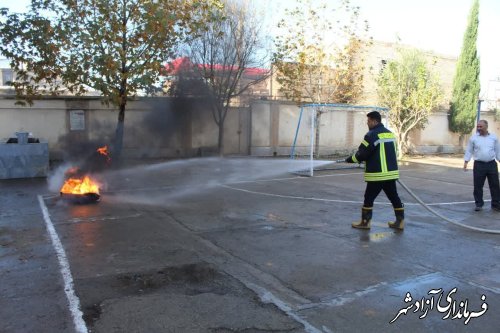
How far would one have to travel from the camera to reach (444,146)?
82.1ft

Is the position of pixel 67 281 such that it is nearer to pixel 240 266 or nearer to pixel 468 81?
pixel 240 266

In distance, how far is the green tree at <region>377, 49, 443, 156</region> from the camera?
1959 cm

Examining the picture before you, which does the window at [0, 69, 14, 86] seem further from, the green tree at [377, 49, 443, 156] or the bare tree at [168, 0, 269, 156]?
the green tree at [377, 49, 443, 156]

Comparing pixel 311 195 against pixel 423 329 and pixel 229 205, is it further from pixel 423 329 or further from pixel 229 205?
pixel 423 329

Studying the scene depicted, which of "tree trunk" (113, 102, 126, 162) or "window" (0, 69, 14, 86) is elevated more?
"window" (0, 69, 14, 86)

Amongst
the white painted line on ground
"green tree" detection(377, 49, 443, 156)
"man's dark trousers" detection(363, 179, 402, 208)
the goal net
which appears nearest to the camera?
the white painted line on ground

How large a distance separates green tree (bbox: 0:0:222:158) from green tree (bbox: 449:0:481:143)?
1719cm

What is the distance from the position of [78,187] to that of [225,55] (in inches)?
410

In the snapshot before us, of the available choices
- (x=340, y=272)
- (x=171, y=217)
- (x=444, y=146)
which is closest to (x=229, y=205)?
(x=171, y=217)

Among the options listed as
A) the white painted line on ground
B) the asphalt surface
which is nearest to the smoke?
the asphalt surface

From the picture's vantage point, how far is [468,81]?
24.1 meters

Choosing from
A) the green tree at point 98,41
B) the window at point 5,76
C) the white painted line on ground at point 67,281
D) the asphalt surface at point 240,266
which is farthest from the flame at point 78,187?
the window at point 5,76

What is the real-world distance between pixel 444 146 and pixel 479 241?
20.7m

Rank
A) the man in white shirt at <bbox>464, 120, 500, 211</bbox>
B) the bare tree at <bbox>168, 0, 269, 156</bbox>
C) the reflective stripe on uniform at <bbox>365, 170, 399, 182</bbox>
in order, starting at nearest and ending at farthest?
the reflective stripe on uniform at <bbox>365, 170, 399, 182</bbox> → the man in white shirt at <bbox>464, 120, 500, 211</bbox> → the bare tree at <bbox>168, 0, 269, 156</bbox>
